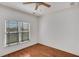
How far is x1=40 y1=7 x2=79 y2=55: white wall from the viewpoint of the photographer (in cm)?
112

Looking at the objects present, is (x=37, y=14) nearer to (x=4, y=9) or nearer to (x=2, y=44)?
(x=4, y=9)

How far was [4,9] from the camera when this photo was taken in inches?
32.7

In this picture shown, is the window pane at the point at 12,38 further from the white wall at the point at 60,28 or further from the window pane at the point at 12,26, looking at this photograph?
the white wall at the point at 60,28

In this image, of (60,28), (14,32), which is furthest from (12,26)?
(60,28)

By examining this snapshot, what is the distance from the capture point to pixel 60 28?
1.21m

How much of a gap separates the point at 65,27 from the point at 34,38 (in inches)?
23.1

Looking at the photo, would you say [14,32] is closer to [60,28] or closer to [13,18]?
[13,18]

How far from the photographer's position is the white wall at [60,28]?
1120 mm

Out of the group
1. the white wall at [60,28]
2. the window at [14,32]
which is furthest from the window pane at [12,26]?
the white wall at [60,28]

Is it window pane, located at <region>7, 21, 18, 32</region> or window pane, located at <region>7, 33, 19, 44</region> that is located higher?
window pane, located at <region>7, 21, 18, 32</region>

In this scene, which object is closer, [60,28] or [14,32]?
[14,32]

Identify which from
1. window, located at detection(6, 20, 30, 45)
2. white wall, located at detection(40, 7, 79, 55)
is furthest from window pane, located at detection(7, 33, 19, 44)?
white wall, located at detection(40, 7, 79, 55)

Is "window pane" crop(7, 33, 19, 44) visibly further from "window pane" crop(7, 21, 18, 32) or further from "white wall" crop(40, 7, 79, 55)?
"white wall" crop(40, 7, 79, 55)

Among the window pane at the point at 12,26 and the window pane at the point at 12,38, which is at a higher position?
the window pane at the point at 12,26
